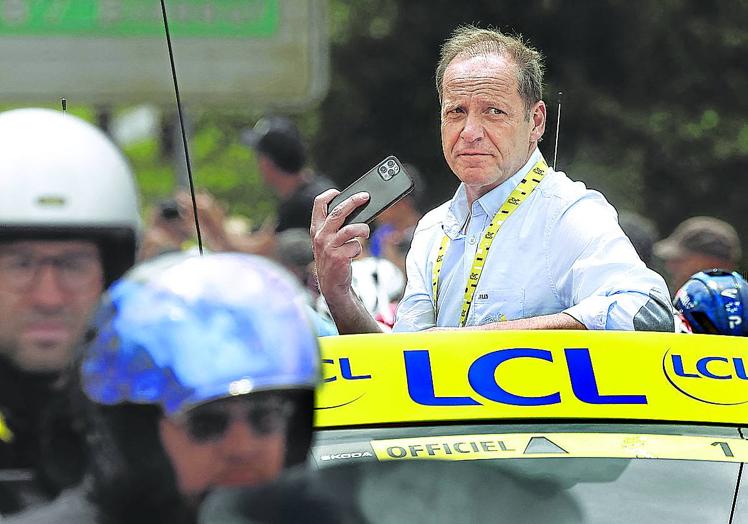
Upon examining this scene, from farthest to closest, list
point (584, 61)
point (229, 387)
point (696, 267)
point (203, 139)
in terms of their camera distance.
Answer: point (203, 139), point (584, 61), point (696, 267), point (229, 387)

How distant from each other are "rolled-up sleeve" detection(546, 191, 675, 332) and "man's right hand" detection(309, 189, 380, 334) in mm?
430

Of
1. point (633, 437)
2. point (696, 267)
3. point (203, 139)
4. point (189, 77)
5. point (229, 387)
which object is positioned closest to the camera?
point (229, 387)

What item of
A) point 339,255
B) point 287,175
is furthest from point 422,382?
point 287,175

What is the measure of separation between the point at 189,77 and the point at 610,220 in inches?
391

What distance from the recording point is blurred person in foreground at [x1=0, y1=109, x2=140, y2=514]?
7.59 feet

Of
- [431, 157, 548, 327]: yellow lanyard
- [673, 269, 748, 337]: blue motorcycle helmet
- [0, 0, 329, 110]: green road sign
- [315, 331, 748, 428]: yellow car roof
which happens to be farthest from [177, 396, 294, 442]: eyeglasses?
[0, 0, 329, 110]: green road sign

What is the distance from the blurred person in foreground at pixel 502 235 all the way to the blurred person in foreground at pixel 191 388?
158cm

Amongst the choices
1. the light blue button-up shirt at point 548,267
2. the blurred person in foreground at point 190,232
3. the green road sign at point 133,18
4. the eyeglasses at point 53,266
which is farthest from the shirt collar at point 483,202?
the green road sign at point 133,18

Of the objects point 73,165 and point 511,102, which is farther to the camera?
point 511,102

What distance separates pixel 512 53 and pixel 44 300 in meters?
1.76

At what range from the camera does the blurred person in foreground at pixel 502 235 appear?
361 cm

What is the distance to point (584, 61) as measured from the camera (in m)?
14.9

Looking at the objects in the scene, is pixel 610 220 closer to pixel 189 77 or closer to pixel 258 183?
pixel 189 77

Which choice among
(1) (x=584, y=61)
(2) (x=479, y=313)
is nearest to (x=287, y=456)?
(2) (x=479, y=313)
